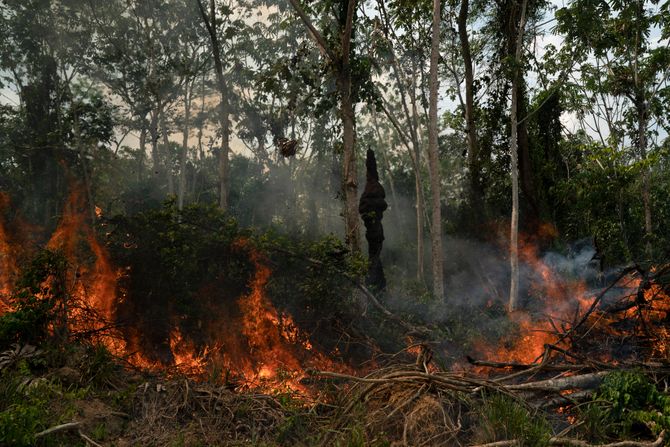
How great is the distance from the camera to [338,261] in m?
10.9

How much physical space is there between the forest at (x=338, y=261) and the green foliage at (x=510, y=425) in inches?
1.2

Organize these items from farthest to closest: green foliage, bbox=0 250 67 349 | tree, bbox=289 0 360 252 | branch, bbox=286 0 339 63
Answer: tree, bbox=289 0 360 252 → branch, bbox=286 0 339 63 → green foliage, bbox=0 250 67 349

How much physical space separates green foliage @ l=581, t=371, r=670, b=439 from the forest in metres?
0.04

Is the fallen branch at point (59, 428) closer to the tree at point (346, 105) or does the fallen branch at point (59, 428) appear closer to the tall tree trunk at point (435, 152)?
the tree at point (346, 105)

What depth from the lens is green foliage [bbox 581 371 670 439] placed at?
6.27 metres

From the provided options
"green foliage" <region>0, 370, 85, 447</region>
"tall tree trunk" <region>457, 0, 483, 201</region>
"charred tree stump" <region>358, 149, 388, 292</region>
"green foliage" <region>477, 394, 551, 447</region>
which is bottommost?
"green foliage" <region>477, 394, 551, 447</region>

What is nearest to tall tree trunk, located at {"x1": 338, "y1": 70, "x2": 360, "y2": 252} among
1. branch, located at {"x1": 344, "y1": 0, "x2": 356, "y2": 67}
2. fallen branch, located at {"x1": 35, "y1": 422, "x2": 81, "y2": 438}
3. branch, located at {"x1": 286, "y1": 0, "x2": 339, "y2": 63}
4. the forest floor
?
branch, located at {"x1": 344, "y1": 0, "x2": 356, "y2": 67}

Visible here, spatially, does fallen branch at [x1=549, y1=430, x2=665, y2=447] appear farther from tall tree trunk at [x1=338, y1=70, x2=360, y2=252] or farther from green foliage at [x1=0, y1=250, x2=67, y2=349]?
tall tree trunk at [x1=338, y1=70, x2=360, y2=252]

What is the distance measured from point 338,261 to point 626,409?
5.84m

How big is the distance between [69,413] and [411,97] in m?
20.0

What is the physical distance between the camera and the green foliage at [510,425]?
18.7ft

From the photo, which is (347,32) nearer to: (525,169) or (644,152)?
(525,169)

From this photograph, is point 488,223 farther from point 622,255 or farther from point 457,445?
point 457,445

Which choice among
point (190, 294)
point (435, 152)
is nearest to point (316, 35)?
point (435, 152)
